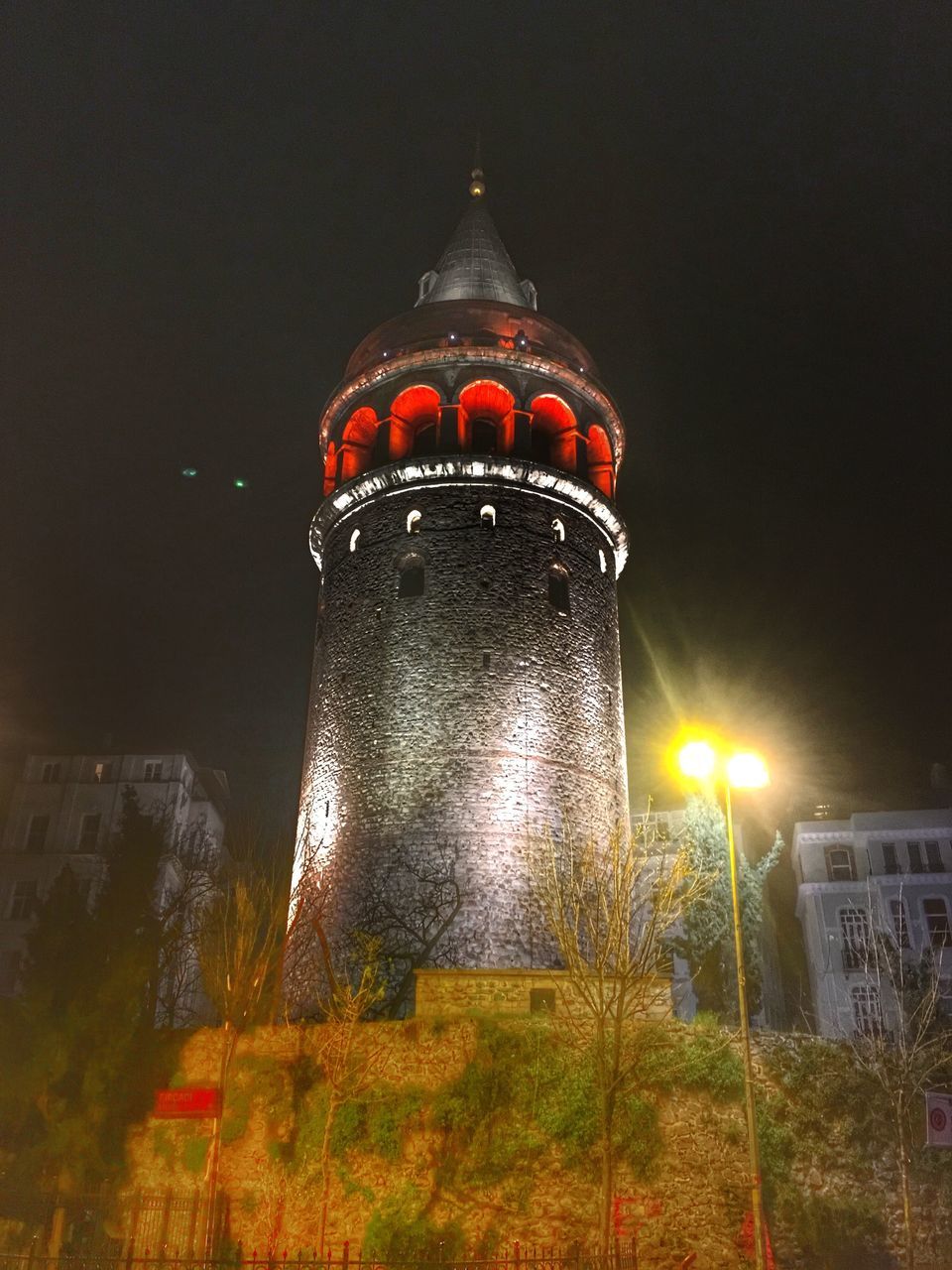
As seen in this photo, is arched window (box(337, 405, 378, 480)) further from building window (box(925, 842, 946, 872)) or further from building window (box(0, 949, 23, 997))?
building window (box(925, 842, 946, 872))

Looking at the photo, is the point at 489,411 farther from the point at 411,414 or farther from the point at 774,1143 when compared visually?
the point at 774,1143

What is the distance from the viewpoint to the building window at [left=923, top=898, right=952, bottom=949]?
109ft

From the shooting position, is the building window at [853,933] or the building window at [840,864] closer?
the building window at [853,933]

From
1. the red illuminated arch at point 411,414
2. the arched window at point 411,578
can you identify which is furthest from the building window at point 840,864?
the red illuminated arch at point 411,414

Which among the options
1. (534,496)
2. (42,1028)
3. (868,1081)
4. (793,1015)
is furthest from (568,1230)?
(793,1015)

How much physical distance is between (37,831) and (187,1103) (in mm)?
24859

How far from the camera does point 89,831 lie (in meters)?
38.4

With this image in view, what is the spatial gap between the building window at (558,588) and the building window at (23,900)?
23.1m

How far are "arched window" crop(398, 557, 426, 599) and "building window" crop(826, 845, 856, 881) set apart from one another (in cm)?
2017

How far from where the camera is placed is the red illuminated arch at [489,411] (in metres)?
25.5

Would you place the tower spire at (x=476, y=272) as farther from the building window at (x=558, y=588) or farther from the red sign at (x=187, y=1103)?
the red sign at (x=187, y=1103)

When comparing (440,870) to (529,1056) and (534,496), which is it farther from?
(534,496)

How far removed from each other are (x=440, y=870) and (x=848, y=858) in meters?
20.4

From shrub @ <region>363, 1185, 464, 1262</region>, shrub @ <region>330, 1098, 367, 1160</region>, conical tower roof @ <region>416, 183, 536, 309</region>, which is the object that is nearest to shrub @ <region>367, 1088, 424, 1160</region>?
shrub @ <region>330, 1098, 367, 1160</region>
